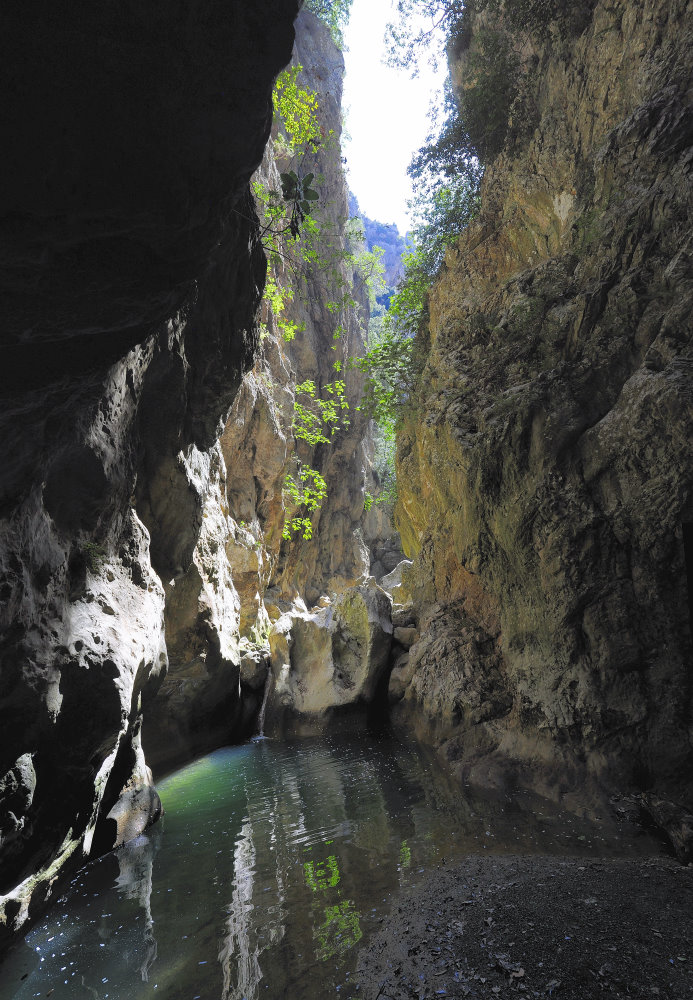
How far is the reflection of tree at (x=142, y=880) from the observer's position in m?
4.30

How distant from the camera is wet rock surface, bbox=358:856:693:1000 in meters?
3.27

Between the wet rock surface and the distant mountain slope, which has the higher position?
the distant mountain slope

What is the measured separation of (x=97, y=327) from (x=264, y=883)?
5.35 metres

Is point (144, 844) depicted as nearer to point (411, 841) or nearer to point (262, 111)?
point (411, 841)

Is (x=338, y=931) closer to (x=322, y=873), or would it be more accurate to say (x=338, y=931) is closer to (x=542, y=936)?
(x=322, y=873)

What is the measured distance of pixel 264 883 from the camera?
5344 mm

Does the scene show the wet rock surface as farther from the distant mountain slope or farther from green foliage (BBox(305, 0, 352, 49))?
the distant mountain slope

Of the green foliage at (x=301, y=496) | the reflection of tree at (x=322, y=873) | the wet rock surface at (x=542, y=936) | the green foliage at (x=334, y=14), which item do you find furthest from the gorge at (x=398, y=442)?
the green foliage at (x=334, y=14)

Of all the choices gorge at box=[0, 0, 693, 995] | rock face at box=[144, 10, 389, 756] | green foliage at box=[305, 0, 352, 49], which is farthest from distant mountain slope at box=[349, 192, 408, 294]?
gorge at box=[0, 0, 693, 995]

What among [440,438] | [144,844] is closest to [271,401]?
[440,438]

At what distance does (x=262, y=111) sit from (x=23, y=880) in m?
6.17

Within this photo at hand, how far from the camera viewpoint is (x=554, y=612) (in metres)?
7.39

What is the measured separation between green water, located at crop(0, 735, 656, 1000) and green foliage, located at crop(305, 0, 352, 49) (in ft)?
105

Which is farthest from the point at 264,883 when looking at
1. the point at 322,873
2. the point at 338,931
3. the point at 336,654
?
the point at 336,654
